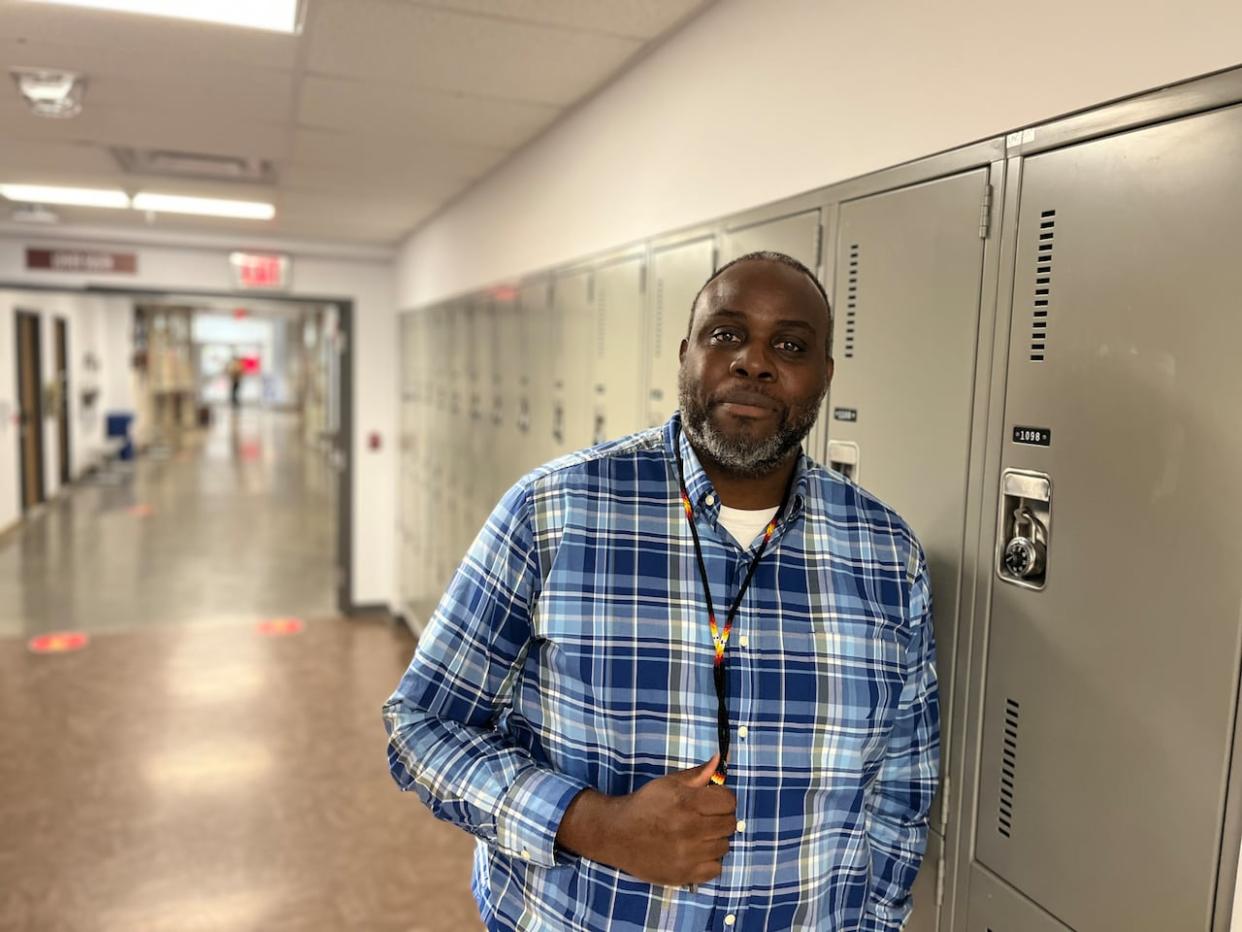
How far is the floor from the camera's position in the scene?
3260 mm

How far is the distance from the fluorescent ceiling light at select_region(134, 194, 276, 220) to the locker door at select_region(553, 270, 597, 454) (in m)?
2.74

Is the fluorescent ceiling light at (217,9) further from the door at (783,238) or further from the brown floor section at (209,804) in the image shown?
the brown floor section at (209,804)

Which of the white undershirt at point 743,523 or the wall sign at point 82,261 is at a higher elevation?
the wall sign at point 82,261

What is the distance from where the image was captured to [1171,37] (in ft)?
3.90

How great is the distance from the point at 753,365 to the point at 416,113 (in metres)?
2.50

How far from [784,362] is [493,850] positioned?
2.77 ft

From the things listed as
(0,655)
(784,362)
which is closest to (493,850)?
(784,362)

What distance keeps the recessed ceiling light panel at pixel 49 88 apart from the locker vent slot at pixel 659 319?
201 centimetres

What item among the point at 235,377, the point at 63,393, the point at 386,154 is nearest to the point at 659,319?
the point at 386,154

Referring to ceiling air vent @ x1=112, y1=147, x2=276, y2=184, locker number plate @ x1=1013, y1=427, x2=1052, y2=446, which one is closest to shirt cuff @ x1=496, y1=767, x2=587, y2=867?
locker number plate @ x1=1013, y1=427, x2=1052, y2=446

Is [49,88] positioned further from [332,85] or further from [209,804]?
[209,804]

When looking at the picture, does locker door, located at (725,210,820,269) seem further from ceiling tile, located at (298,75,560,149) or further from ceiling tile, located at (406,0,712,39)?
ceiling tile, located at (298,75,560,149)

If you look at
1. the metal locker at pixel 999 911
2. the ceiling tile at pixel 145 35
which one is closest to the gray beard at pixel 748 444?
the metal locker at pixel 999 911

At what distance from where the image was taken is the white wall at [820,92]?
50.5 inches
